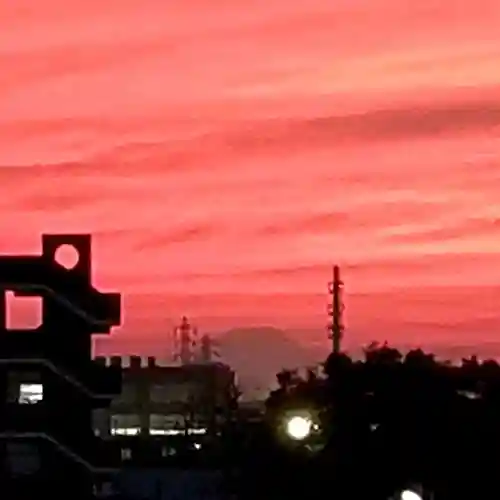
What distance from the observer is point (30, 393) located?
37.7 meters

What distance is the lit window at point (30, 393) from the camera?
37.1 m

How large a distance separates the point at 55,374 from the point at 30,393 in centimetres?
129

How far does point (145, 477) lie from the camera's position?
4584cm

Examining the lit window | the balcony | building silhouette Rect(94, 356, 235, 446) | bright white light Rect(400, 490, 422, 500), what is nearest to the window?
building silhouette Rect(94, 356, 235, 446)

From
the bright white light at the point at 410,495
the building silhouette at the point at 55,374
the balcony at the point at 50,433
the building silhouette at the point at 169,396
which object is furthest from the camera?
the building silhouette at the point at 169,396

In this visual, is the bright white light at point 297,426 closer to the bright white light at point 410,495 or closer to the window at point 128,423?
the bright white light at point 410,495

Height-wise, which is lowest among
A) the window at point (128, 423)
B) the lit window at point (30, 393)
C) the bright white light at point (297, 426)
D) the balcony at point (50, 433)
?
the window at point (128, 423)

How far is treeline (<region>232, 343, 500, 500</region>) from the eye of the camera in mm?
26422

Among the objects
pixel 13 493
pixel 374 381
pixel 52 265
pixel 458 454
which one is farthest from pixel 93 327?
pixel 458 454

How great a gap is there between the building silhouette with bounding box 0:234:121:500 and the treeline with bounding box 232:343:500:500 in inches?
165

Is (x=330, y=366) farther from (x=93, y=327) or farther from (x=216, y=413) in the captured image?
(x=216, y=413)

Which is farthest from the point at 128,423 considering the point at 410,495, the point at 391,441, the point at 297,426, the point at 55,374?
the point at 410,495

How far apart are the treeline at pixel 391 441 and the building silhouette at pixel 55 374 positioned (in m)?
4.18

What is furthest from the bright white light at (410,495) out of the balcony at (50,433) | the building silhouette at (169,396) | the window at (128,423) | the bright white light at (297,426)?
the window at (128,423)
